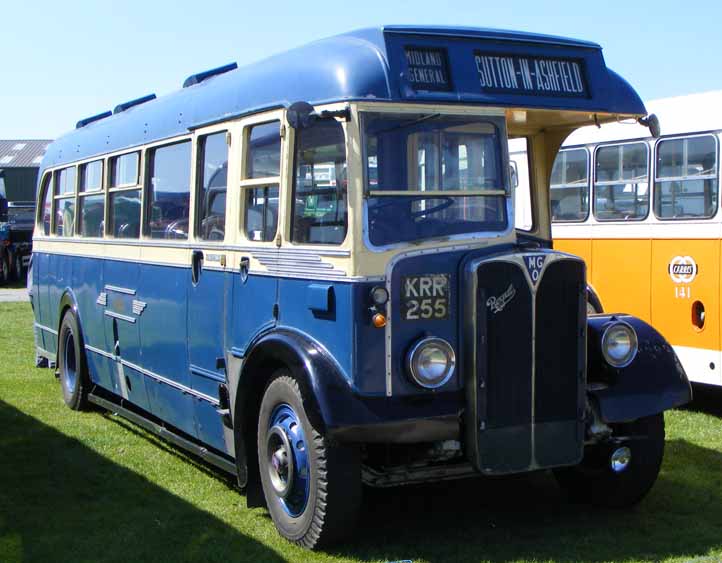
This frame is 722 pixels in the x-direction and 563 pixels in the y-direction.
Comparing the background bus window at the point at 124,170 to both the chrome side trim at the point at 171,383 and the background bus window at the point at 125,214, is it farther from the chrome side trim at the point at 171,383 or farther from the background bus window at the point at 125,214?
the chrome side trim at the point at 171,383

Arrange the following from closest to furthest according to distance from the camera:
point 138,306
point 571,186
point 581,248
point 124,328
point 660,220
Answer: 1. point 138,306
2. point 124,328
3. point 660,220
4. point 581,248
5. point 571,186

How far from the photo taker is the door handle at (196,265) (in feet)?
23.5

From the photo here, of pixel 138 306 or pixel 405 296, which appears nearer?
pixel 405 296

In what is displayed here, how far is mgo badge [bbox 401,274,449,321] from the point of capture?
555 centimetres

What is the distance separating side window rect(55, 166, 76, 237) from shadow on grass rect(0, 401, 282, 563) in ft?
9.45

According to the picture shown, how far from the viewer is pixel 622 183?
35.5ft

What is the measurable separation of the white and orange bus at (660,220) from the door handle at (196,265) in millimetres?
4518

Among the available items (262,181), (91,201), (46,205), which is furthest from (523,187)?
(46,205)

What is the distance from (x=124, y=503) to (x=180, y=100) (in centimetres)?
298

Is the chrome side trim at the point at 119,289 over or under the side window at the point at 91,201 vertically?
under

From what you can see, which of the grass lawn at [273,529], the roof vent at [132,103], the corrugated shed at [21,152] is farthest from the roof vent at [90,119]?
the corrugated shed at [21,152]

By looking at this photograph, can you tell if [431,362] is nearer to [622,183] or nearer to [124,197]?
[124,197]

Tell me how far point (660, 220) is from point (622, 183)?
74 centimetres

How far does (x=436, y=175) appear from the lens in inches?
229
